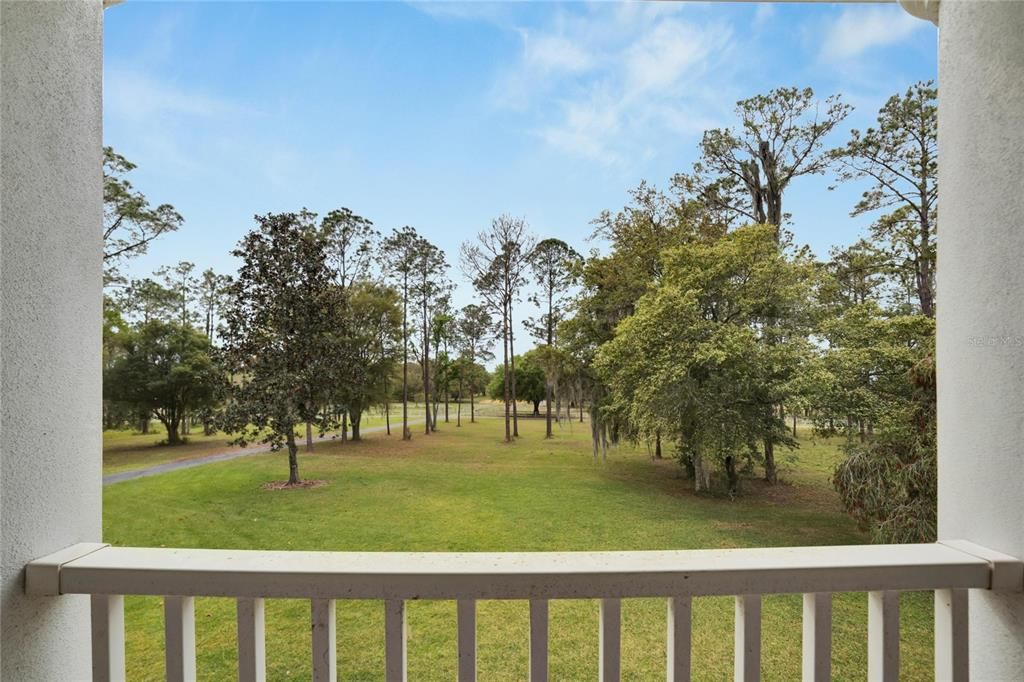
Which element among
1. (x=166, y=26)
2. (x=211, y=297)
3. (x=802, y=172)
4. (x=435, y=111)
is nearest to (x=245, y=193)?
(x=166, y=26)

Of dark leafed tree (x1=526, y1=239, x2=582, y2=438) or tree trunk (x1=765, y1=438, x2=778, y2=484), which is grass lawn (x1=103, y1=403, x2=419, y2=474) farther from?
tree trunk (x1=765, y1=438, x2=778, y2=484)

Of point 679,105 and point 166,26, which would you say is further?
point 679,105

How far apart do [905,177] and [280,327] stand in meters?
6.01

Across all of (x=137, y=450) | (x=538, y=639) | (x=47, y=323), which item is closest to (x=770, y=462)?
(x=538, y=639)

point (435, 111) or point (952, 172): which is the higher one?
point (435, 111)

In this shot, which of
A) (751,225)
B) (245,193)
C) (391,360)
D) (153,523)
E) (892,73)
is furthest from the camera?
(391,360)

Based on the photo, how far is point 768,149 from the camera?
13.4 feet

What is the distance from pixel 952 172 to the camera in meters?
0.69

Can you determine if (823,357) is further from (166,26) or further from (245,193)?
(166,26)

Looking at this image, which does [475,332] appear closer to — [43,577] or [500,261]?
[500,261]

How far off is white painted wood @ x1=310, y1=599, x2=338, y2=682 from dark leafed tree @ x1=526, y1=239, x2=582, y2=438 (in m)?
6.32

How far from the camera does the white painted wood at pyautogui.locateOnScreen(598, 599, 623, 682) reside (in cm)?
55

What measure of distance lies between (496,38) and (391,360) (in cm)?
491

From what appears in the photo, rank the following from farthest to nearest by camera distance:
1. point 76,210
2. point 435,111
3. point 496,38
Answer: point 435,111, point 496,38, point 76,210
